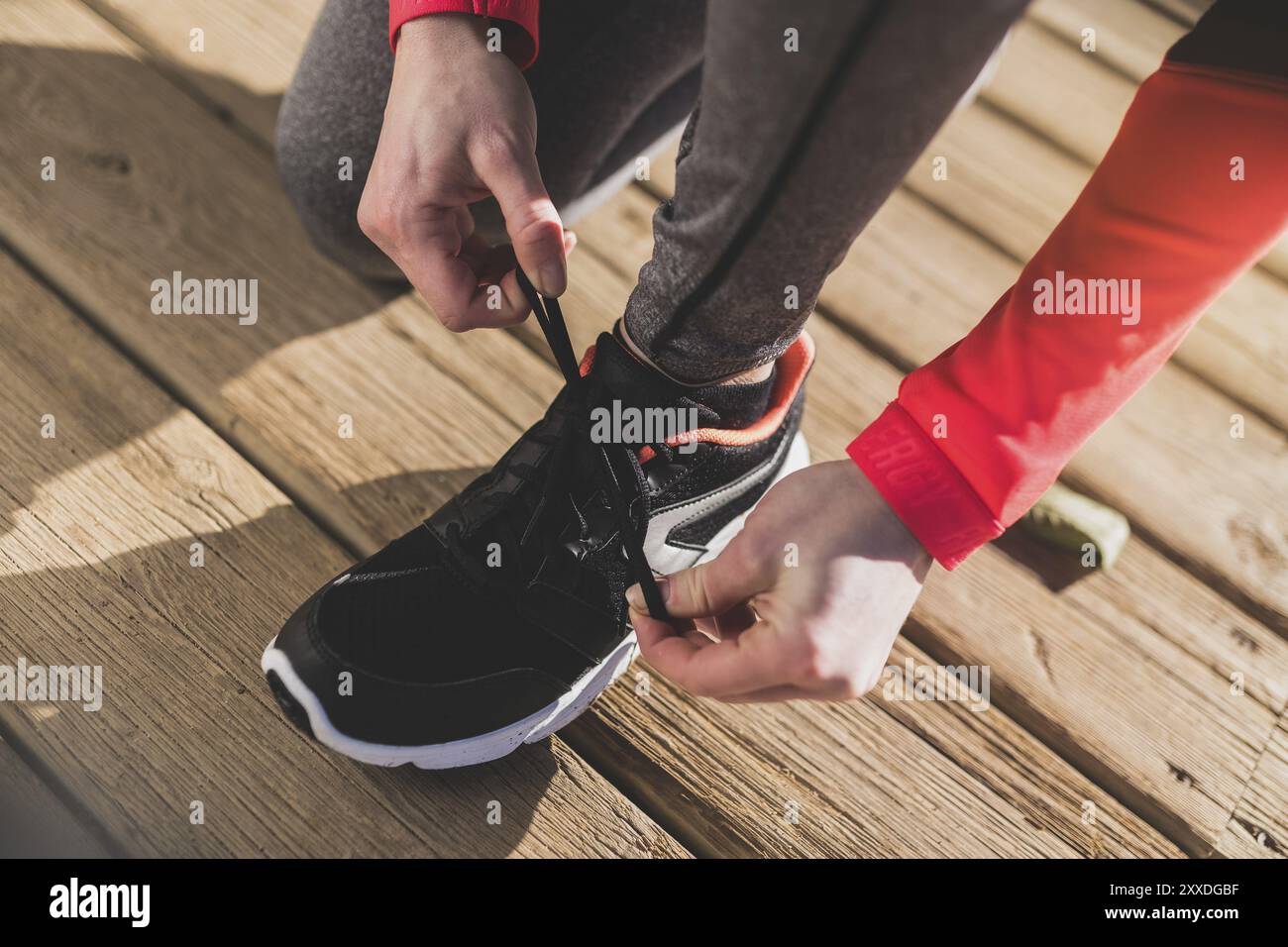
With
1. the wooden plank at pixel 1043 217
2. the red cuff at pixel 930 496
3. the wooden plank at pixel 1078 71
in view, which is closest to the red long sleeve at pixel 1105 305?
the red cuff at pixel 930 496

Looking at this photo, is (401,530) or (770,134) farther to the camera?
(401,530)

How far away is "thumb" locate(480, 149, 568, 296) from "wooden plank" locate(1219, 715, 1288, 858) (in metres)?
0.74

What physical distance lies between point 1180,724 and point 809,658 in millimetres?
525

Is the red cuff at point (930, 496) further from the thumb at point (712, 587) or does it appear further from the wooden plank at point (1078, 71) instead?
the wooden plank at point (1078, 71)

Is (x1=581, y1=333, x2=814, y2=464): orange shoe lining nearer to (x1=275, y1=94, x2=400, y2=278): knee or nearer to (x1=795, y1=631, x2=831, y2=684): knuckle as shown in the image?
(x1=795, y1=631, x2=831, y2=684): knuckle

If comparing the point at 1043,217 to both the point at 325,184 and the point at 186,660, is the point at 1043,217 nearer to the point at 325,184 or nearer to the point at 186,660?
the point at 325,184

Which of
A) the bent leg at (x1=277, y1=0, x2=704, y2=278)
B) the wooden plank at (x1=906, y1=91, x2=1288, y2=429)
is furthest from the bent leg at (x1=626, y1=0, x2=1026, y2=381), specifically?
the wooden plank at (x1=906, y1=91, x2=1288, y2=429)

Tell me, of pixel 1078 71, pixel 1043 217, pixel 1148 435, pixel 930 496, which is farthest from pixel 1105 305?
pixel 1078 71

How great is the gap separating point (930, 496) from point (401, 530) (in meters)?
0.49

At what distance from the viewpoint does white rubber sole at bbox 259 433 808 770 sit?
628 millimetres

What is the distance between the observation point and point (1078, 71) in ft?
4.24

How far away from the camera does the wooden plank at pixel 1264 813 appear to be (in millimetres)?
735

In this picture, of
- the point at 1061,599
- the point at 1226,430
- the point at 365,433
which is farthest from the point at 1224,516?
the point at 365,433
